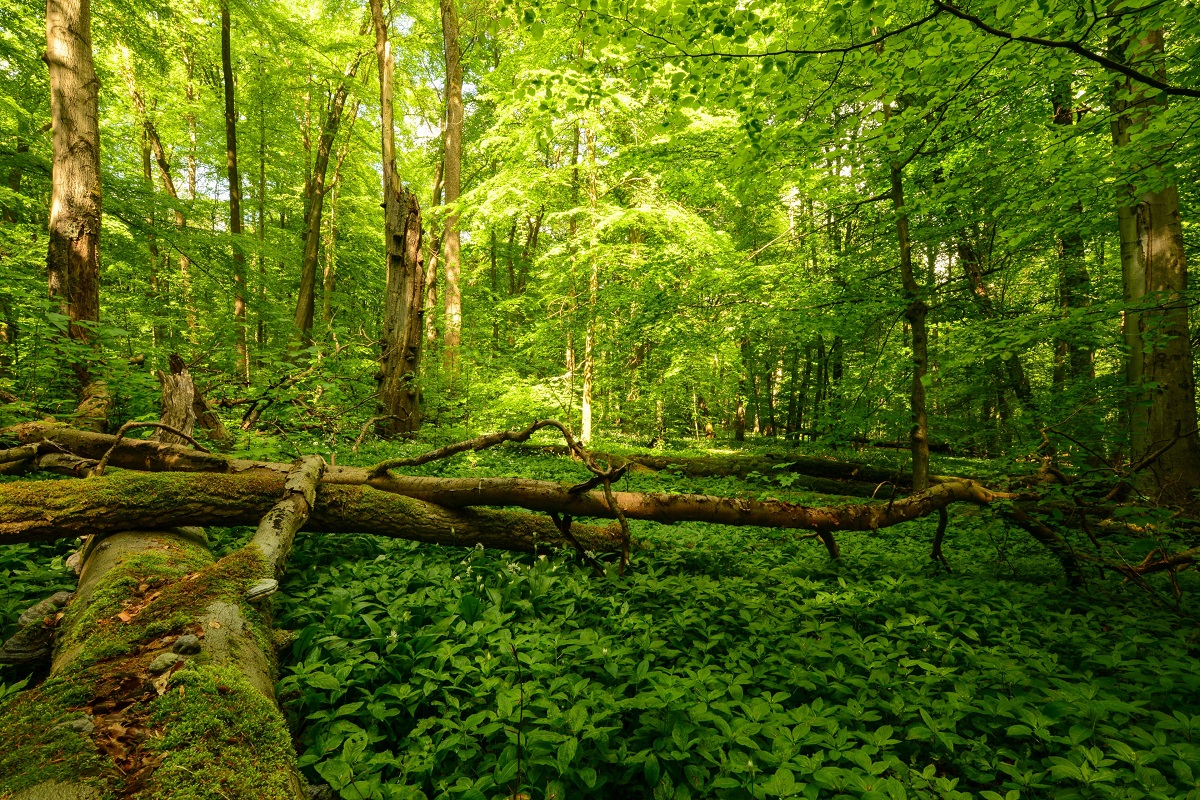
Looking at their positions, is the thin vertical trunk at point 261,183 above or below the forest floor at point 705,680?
above

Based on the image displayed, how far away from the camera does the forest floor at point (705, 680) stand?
194 centimetres

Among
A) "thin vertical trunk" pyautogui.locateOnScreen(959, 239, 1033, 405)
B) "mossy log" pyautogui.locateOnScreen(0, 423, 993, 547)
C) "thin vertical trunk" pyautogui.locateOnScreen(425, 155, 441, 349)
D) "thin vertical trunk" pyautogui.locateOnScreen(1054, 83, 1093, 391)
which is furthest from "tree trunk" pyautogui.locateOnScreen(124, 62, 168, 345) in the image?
"thin vertical trunk" pyautogui.locateOnScreen(1054, 83, 1093, 391)

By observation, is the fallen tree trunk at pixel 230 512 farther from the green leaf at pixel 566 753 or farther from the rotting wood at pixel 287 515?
the green leaf at pixel 566 753

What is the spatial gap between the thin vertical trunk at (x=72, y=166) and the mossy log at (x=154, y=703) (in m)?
5.79

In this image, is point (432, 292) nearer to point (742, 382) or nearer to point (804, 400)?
point (742, 382)

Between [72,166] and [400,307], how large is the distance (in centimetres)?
520

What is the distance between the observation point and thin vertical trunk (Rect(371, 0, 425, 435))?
10.5m

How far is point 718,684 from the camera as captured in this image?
249cm

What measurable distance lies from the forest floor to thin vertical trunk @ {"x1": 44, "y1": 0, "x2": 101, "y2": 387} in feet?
15.4

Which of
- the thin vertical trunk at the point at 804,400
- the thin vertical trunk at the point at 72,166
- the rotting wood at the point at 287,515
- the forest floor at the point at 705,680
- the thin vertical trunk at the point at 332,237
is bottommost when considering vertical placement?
the forest floor at the point at 705,680

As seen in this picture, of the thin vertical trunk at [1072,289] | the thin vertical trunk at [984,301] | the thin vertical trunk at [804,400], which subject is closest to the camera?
the thin vertical trunk at [984,301]

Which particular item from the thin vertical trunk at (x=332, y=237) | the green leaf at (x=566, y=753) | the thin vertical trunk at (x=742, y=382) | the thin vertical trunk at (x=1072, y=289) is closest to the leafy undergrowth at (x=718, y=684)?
the green leaf at (x=566, y=753)

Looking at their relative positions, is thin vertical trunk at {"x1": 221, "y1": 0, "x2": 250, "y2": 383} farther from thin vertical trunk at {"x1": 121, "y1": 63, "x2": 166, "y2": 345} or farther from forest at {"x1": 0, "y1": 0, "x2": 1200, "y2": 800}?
thin vertical trunk at {"x1": 121, "y1": 63, "x2": 166, "y2": 345}

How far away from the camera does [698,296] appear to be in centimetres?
1016
